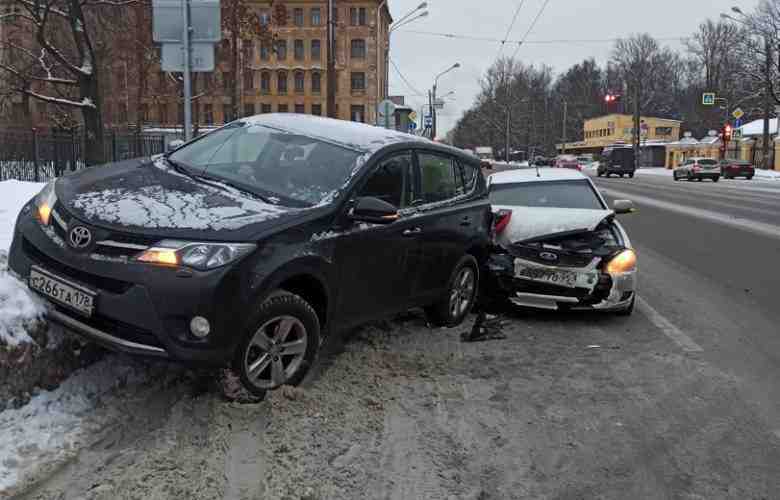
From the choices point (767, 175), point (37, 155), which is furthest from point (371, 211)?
point (767, 175)

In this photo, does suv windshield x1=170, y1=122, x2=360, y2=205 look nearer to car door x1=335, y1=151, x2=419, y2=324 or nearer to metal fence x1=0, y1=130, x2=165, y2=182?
car door x1=335, y1=151, x2=419, y2=324

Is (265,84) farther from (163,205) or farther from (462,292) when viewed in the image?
(163,205)

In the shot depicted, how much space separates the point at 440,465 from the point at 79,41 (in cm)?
2264

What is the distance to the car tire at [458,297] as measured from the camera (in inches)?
239

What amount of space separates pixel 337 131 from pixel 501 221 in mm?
2453

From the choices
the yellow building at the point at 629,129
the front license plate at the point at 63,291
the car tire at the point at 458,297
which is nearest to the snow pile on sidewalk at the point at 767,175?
the yellow building at the point at 629,129

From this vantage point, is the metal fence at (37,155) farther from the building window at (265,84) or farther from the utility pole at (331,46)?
the building window at (265,84)

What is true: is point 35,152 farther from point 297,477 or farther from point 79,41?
point 297,477

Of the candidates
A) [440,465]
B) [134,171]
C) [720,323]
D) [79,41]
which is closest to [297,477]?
[440,465]

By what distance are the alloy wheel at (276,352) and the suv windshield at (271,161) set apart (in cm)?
81

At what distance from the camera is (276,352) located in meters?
4.14

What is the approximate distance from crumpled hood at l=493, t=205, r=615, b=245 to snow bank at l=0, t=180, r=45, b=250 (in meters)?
4.53

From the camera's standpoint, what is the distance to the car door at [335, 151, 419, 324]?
4539mm

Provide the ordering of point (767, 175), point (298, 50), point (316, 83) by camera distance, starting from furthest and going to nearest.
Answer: point (316, 83)
point (298, 50)
point (767, 175)
